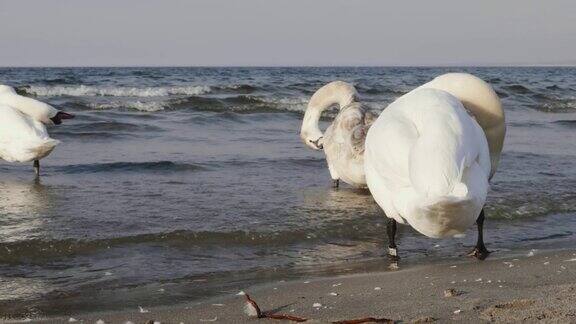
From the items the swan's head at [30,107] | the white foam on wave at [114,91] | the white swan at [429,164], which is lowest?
the white foam on wave at [114,91]

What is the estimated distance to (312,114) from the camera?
9.30m

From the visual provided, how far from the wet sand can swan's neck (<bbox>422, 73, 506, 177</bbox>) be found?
110cm

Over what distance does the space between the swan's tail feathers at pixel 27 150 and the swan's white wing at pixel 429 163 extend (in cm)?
507

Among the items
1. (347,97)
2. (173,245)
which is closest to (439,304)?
(173,245)

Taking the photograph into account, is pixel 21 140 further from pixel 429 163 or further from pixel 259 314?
pixel 429 163

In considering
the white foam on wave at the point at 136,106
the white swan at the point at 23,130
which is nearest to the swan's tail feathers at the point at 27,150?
the white swan at the point at 23,130

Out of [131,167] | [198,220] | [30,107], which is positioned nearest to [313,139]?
[131,167]

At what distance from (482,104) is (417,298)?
7.20ft

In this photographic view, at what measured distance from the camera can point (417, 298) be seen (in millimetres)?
3885

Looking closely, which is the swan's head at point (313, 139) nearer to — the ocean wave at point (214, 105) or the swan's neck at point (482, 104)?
the swan's neck at point (482, 104)

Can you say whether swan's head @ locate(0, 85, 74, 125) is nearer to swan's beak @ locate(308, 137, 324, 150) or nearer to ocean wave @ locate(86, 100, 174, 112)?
swan's beak @ locate(308, 137, 324, 150)

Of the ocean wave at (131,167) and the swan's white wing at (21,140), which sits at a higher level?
the swan's white wing at (21,140)

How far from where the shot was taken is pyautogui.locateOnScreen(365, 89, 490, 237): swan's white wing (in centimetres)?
379

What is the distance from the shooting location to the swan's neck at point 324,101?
29.6 ft
